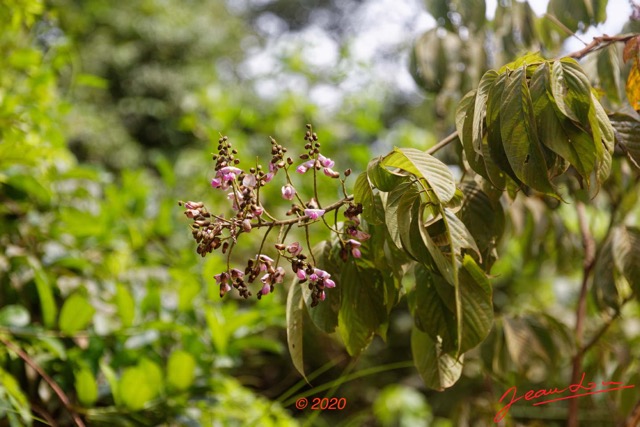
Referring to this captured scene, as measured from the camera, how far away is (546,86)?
0.50 meters

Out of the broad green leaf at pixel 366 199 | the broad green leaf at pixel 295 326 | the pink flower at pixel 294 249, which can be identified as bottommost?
the broad green leaf at pixel 295 326

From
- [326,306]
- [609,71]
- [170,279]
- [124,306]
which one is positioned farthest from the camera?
[170,279]

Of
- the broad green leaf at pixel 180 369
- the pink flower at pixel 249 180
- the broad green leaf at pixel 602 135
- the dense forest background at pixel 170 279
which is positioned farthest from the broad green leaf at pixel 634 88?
the broad green leaf at pixel 180 369

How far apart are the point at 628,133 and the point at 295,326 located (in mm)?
356

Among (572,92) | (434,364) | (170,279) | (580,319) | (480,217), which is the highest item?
(572,92)

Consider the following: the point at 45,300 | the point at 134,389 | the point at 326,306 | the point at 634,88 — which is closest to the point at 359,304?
the point at 326,306

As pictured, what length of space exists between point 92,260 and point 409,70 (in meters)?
0.76

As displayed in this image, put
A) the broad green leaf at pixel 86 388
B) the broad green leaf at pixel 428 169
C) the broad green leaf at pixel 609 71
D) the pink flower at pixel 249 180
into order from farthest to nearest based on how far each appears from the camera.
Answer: the broad green leaf at pixel 86 388, the broad green leaf at pixel 609 71, the pink flower at pixel 249 180, the broad green leaf at pixel 428 169

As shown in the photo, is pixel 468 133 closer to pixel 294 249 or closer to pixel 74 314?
pixel 294 249

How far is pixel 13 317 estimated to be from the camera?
93 centimetres

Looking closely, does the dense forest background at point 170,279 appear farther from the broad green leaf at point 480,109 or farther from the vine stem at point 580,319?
the broad green leaf at point 480,109

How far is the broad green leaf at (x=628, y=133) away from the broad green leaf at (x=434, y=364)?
0.25 meters

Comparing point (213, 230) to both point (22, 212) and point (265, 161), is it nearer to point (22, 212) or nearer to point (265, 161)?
point (22, 212)

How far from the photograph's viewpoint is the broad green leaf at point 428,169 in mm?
445
